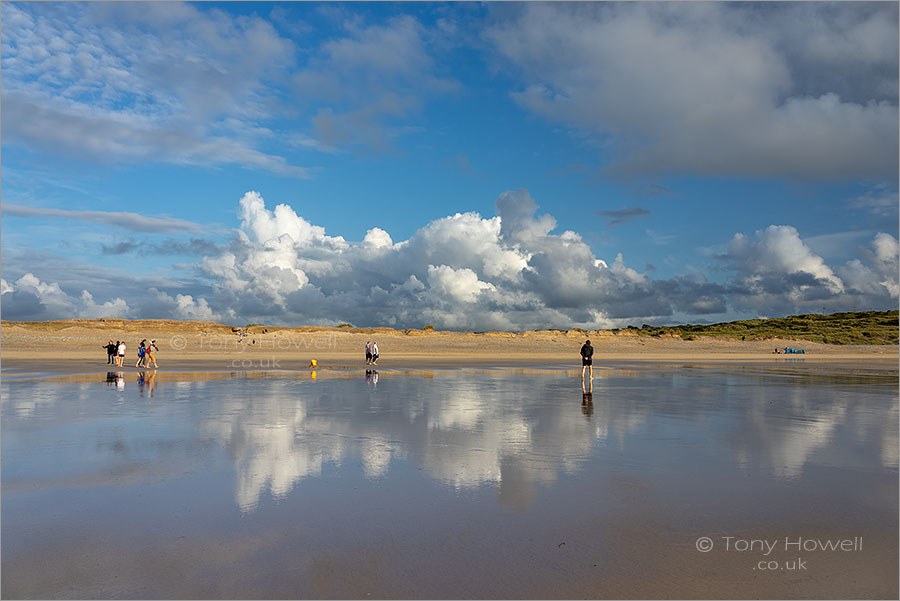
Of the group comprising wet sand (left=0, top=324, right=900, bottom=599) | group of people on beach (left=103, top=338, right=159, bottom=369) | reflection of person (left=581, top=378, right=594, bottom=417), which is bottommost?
reflection of person (left=581, top=378, right=594, bottom=417)

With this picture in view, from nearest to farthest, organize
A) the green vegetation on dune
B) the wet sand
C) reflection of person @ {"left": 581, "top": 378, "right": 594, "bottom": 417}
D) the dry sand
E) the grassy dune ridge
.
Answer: the wet sand < reflection of person @ {"left": 581, "top": 378, "right": 594, "bottom": 417} < the dry sand < the grassy dune ridge < the green vegetation on dune

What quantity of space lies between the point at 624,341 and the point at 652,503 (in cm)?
10022

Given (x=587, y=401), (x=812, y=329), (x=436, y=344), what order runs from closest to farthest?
(x=587, y=401), (x=436, y=344), (x=812, y=329)

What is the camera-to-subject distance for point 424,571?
561 cm

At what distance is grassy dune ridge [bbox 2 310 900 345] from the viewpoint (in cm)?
11988

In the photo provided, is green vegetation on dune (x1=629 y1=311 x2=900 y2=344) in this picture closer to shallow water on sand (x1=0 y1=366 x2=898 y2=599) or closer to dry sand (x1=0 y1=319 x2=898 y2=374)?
A: dry sand (x1=0 y1=319 x2=898 y2=374)

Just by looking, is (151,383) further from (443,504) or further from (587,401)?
(443,504)

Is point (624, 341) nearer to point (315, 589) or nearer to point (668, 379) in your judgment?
point (668, 379)

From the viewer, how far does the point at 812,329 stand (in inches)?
5955

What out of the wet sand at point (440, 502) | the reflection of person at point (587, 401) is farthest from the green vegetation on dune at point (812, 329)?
the wet sand at point (440, 502)

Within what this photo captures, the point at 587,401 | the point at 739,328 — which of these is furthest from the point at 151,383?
the point at 739,328

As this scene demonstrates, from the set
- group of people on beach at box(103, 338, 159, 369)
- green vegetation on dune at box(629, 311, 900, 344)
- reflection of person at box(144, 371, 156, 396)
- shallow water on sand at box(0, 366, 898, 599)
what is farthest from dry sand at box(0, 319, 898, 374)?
shallow water on sand at box(0, 366, 898, 599)

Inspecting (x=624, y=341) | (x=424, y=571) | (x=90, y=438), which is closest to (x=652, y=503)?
(x=424, y=571)

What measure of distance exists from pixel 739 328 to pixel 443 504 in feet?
570
